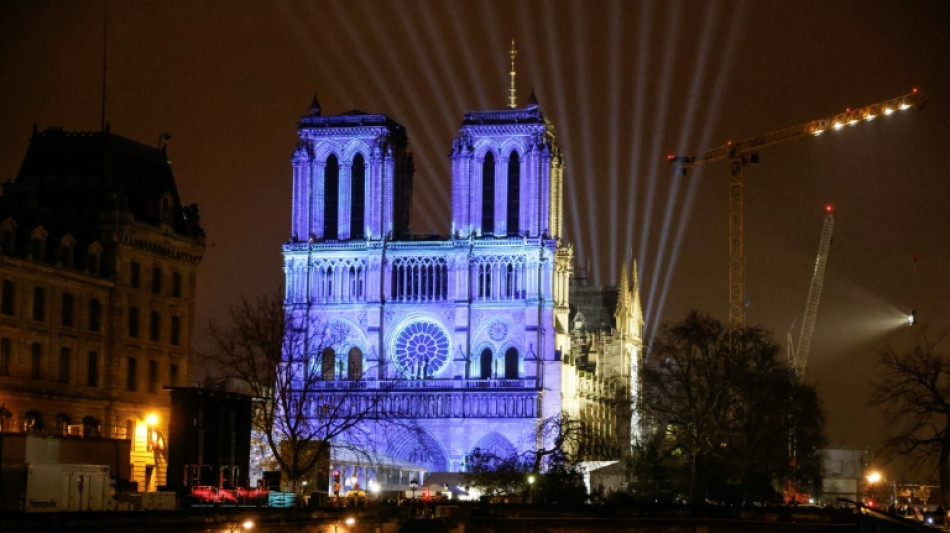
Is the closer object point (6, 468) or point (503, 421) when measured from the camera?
point (6, 468)

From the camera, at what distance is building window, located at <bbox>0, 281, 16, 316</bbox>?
3474 inches

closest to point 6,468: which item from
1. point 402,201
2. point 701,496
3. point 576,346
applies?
point 701,496

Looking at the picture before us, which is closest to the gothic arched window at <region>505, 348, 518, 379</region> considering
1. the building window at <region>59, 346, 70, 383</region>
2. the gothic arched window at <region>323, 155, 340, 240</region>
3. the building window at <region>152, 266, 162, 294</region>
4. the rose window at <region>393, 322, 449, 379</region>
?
the rose window at <region>393, 322, 449, 379</region>

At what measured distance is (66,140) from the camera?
339 feet

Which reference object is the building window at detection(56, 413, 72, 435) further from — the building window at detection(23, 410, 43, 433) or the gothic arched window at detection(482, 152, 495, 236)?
the gothic arched window at detection(482, 152, 495, 236)

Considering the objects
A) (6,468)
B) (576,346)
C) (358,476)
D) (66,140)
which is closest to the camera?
(6,468)

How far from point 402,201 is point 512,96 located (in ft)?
39.6

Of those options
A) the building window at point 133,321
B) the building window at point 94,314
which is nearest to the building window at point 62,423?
the building window at point 94,314

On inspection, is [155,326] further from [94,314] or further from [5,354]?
[5,354]

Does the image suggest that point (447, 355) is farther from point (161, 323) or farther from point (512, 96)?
point (161, 323)

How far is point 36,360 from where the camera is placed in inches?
3565

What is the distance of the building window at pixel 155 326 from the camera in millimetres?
99812

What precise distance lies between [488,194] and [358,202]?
34.2ft

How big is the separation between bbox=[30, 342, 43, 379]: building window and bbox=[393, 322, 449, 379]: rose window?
58025 mm
